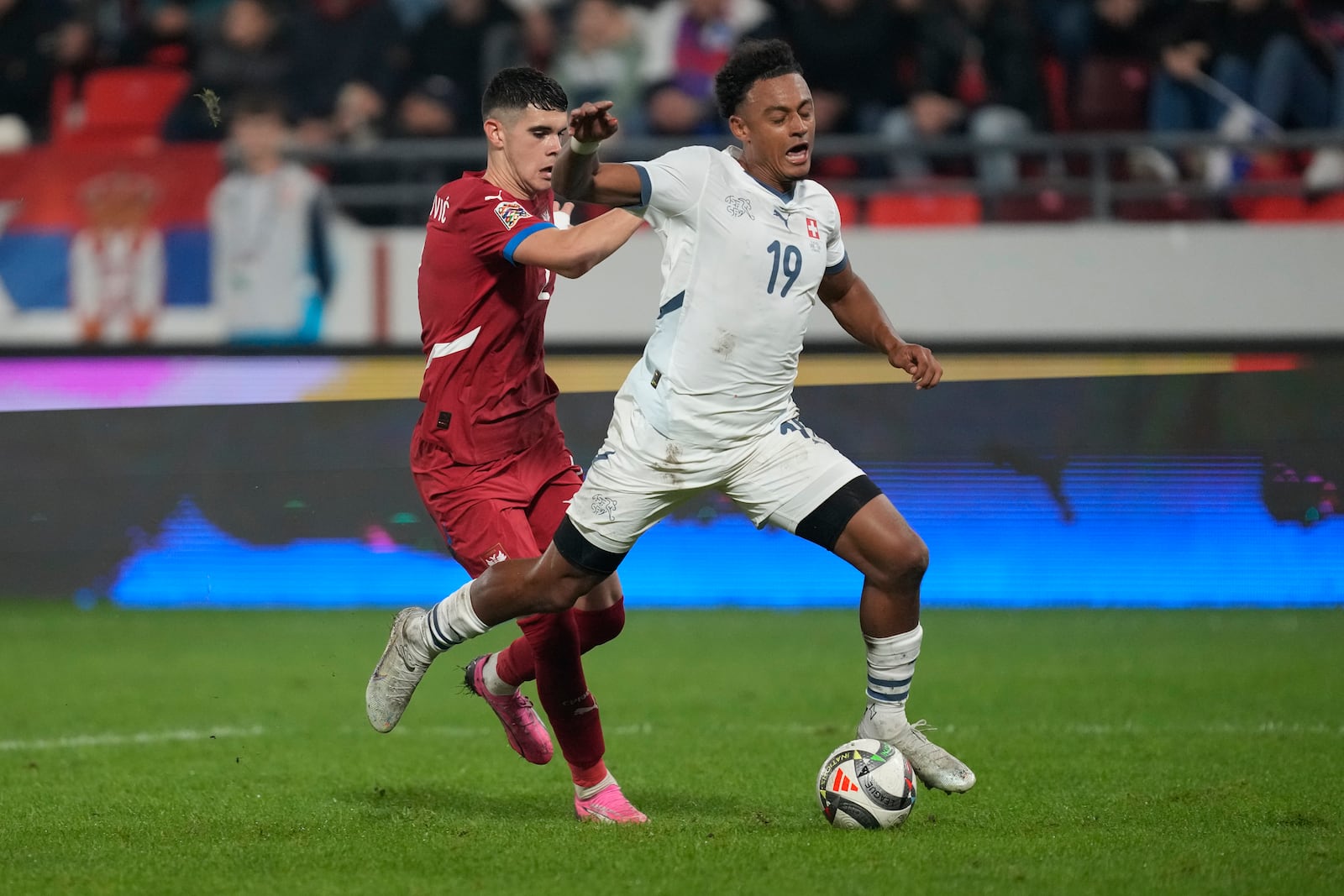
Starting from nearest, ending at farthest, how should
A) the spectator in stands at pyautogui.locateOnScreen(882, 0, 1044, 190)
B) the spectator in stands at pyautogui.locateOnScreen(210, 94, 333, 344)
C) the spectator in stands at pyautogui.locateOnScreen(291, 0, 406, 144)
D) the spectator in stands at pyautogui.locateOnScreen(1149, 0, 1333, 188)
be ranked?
the spectator in stands at pyautogui.locateOnScreen(210, 94, 333, 344) → the spectator in stands at pyautogui.locateOnScreen(1149, 0, 1333, 188) → the spectator in stands at pyautogui.locateOnScreen(882, 0, 1044, 190) → the spectator in stands at pyautogui.locateOnScreen(291, 0, 406, 144)

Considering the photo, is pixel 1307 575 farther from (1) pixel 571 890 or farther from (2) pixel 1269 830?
(1) pixel 571 890

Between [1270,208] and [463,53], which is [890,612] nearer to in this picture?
[1270,208]

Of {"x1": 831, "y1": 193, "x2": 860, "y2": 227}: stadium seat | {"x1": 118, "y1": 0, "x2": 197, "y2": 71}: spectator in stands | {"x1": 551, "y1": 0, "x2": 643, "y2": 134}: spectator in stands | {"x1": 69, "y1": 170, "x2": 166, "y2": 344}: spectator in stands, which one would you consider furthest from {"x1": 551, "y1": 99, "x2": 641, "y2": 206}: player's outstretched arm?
{"x1": 118, "y1": 0, "x2": 197, "y2": 71}: spectator in stands

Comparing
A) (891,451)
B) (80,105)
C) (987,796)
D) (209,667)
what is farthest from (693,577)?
(80,105)

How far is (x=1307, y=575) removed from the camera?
9695 millimetres

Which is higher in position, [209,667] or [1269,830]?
[1269,830]

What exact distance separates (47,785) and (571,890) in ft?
8.47

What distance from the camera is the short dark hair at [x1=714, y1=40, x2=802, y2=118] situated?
16.6ft

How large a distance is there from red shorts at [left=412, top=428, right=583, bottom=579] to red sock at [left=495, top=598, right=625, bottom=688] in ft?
0.95

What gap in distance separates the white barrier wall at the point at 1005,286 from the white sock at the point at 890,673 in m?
6.29

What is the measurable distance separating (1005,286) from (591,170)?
7.30 meters

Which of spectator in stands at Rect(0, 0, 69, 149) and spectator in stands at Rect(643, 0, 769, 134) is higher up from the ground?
spectator in stands at Rect(643, 0, 769, 134)

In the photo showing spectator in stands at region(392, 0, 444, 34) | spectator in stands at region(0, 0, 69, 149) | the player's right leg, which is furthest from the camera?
spectator in stands at region(392, 0, 444, 34)

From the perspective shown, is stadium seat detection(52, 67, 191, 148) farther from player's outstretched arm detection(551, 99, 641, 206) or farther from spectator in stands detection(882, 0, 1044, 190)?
player's outstretched arm detection(551, 99, 641, 206)
